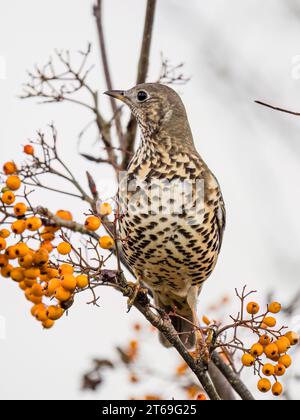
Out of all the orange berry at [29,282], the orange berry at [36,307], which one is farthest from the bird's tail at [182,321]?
the orange berry at [29,282]

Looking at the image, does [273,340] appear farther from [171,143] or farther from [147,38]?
[147,38]

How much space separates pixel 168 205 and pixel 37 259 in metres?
1.24

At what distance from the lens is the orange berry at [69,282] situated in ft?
9.43

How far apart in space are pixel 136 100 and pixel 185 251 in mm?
1217

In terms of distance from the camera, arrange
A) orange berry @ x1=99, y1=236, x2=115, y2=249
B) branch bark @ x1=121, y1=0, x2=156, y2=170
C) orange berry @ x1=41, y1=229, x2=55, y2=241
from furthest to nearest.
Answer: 1. branch bark @ x1=121, y1=0, x2=156, y2=170
2. orange berry @ x1=41, y1=229, x2=55, y2=241
3. orange berry @ x1=99, y1=236, x2=115, y2=249

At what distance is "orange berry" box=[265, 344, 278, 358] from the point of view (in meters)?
3.21

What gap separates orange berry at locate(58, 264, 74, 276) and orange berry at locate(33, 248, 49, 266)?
285 mm

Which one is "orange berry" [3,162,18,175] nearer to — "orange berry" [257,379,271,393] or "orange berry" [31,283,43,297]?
"orange berry" [31,283,43,297]

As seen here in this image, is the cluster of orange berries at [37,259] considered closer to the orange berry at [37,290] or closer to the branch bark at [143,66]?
the orange berry at [37,290]

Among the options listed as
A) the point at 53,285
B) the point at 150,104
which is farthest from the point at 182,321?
the point at 53,285

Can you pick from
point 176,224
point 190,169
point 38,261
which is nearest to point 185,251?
point 176,224

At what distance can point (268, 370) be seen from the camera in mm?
3211

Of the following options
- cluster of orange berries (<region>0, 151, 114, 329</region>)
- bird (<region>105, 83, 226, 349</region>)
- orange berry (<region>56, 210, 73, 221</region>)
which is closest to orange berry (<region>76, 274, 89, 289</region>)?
cluster of orange berries (<region>0, 151, 114, 329</region>)

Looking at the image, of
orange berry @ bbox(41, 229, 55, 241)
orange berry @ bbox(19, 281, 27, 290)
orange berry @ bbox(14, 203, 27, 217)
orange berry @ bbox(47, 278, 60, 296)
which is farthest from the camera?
orange berry @ bbox(41, 229, 55, 241)
